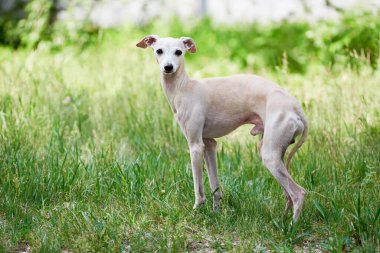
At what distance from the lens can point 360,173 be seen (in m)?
5.50

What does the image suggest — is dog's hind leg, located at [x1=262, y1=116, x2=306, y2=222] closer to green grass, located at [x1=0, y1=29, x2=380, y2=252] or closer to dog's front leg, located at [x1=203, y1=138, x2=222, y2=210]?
green grass, located at [x1=0, y1=29, x2=380, y2=252]

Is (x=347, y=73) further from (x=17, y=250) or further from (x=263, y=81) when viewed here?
(x=17, y=250)

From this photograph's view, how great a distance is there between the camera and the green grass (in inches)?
170

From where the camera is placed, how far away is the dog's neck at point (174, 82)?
481 centimetres

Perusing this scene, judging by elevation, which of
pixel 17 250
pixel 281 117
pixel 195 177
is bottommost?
pixel 17 250

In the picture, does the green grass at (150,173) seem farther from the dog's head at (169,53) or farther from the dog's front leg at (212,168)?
the dog's head at (169,53)

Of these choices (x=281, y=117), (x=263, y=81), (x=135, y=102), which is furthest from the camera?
(x=135, y=102)

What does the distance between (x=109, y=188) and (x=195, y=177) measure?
0.85 meters

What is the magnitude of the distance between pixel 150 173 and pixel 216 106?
3.34 feet

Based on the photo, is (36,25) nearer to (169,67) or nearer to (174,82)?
(174,82)

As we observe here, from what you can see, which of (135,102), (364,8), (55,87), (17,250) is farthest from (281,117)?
(364,8)

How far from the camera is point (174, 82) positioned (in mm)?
4844

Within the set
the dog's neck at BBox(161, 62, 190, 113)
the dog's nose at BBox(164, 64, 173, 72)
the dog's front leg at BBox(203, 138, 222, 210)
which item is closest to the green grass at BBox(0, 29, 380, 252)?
the dog's front leg at BBox(203, 138, 222, 210)

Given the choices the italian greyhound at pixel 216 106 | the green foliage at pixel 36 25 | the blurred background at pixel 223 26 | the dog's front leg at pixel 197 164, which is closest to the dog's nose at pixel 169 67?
the italian greyhound at pixel 216 106
